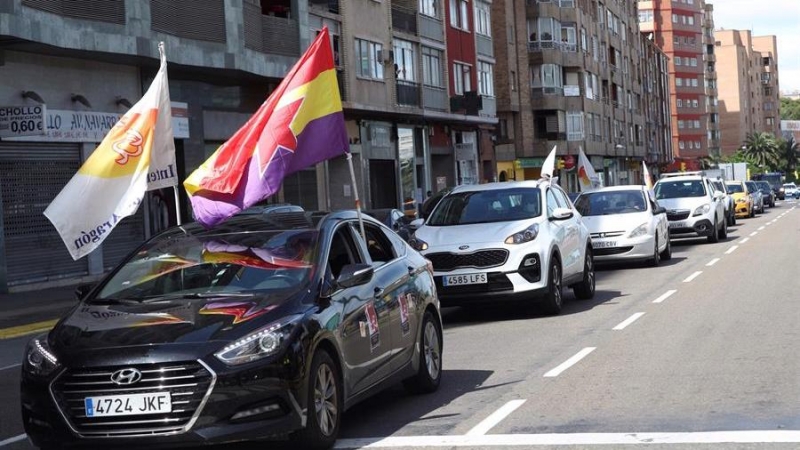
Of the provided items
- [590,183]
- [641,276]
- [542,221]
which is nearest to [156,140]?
[542,221]

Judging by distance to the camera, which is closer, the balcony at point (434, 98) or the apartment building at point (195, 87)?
the apartment building at point (195, 87)

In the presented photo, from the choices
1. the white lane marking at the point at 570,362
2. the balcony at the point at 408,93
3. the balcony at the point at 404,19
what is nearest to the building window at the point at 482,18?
the balcony at the point at 404,19

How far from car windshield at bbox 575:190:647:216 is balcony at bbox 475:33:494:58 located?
31295mm

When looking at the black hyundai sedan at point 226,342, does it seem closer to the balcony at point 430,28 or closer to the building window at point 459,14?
the balcony at point 430,28

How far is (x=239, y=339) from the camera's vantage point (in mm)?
→ 6898

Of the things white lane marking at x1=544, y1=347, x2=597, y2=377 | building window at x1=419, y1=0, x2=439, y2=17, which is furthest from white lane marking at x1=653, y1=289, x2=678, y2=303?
building window at x1=419, y1=0, x2=439, y2=17

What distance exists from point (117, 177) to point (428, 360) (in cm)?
313

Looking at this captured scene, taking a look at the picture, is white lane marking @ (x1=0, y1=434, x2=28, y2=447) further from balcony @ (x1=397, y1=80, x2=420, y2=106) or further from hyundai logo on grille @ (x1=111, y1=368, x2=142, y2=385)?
balcony @ (x1=397, y1=80, x2=420, y2=106)

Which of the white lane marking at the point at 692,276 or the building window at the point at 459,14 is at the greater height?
the building window at the point at 459,14

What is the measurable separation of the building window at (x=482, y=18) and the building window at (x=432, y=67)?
642 cm

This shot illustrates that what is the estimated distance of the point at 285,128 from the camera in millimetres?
9867

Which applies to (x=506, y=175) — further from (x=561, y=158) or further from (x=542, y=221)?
(x=542, y=221)

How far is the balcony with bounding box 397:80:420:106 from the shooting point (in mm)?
44656

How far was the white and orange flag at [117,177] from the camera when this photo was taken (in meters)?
9.86
